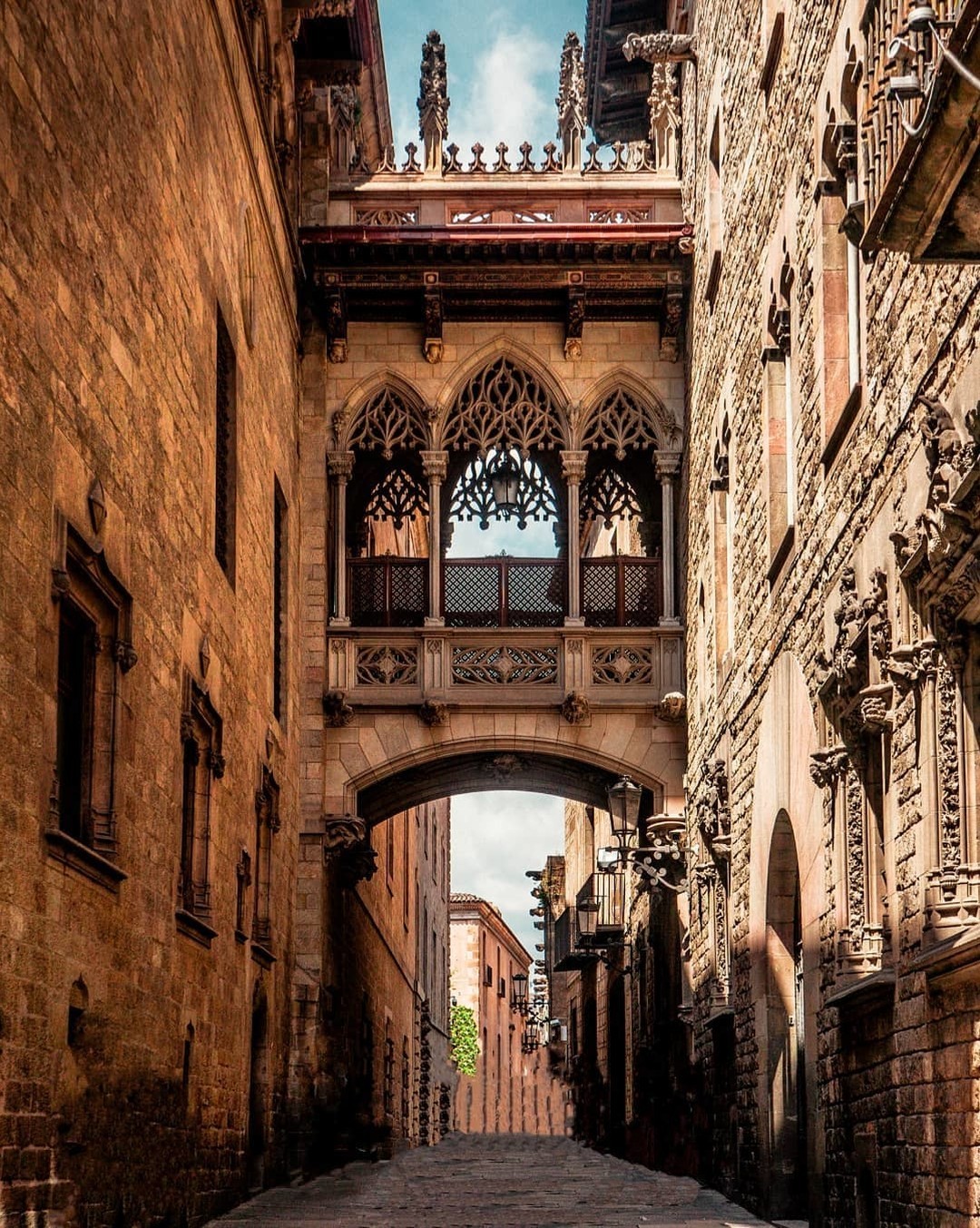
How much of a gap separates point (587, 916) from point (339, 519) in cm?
1096

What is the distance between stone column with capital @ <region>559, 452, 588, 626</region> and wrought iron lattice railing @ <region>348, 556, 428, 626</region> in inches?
63.5

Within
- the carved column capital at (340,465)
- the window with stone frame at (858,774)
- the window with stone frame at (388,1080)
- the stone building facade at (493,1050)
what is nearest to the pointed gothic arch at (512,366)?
the carved column capital at (340,465)

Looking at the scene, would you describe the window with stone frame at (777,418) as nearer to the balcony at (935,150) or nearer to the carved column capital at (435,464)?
the balcony at (935,150)

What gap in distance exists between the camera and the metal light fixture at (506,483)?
74.4ft

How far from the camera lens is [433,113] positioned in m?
23.2

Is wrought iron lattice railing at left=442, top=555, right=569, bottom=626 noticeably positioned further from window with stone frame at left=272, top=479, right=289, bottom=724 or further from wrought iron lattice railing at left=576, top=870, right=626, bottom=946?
wrought iron lattice railing at left=576, top=870, right=626, bottom=946

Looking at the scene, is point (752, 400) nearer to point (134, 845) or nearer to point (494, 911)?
point (134, 845)

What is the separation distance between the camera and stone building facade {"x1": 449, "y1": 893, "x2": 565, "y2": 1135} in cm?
6788

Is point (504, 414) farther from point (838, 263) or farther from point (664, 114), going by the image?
point (838, 263)

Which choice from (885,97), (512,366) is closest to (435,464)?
(512,366)

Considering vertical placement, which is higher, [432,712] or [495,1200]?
[432,712]

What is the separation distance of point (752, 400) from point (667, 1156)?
33.5ft

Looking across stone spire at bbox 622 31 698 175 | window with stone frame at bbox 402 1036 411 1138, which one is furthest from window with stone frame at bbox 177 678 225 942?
window with stone frame at bbox 402 1036 411 1138

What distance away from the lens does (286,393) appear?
69.1ft
